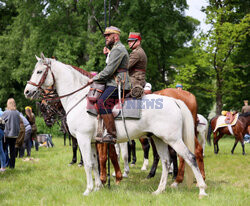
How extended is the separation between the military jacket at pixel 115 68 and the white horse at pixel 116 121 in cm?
59

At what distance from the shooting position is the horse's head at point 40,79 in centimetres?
648

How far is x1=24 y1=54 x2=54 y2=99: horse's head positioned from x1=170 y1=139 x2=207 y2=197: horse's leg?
287 cm

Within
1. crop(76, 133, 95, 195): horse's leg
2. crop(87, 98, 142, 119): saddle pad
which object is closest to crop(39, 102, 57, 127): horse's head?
crop(76, 133, 95, 195): horse's leg

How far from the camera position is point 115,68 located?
6.02m

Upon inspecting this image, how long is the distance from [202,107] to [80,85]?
94.1ft

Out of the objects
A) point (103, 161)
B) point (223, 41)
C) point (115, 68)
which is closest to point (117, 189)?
point (103, 161)

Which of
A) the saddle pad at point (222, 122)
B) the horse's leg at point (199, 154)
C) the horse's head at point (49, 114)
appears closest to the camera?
the horse's leg at point (199, 154)

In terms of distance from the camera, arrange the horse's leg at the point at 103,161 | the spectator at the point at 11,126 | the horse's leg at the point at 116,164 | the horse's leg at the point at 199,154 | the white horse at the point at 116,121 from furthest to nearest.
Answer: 1. the spectator at the point at 11,126
2. the horse's leg at the point at 116,164
3. the horse's leg at the point at 103,161
4. the horse's leg at the point at 199,154
5. the white horse at the point at 116,121

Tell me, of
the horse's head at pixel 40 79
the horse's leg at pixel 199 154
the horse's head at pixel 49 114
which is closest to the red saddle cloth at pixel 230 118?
the horse's leg at pixel 199 154

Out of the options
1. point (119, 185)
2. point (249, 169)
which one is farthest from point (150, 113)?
point (249, 169)

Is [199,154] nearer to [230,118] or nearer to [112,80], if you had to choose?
[112,80]

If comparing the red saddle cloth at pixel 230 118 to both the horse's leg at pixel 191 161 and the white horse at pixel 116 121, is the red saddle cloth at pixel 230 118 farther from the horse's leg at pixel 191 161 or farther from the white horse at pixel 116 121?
the horse's leg at pixel 191 161

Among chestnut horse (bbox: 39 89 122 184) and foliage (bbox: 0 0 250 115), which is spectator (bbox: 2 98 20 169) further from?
foliage (bbox: 0 0 250 115)

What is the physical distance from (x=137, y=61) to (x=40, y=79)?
6.58 ft
